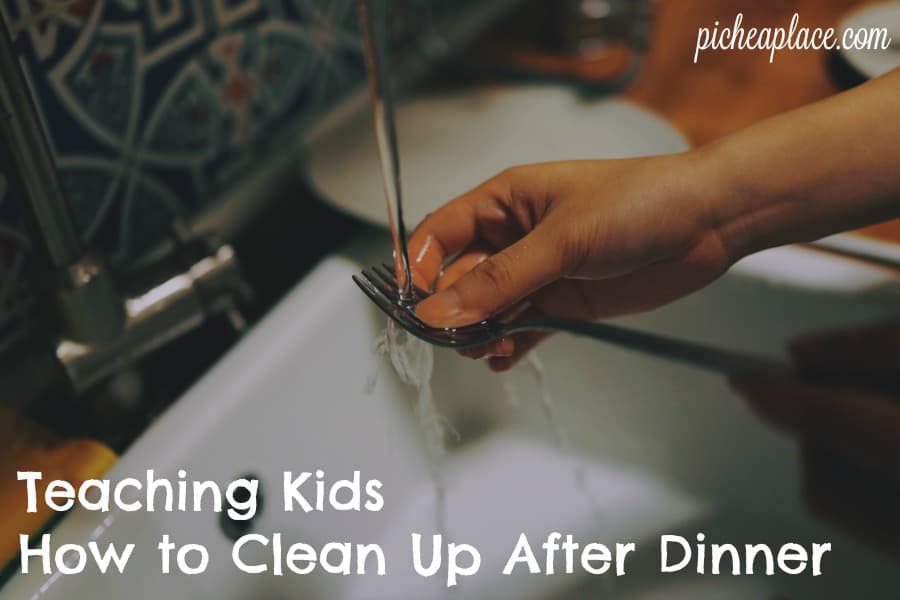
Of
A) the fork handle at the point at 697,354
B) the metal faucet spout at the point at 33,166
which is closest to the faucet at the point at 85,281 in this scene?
the metal faucet spout at the point at 33,166

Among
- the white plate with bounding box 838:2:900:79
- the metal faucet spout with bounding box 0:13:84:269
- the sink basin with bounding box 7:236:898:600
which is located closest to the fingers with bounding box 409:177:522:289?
the sink basin with bounding box 7:236:898:600

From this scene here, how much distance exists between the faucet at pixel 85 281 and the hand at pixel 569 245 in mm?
153

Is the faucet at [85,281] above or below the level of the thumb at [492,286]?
above

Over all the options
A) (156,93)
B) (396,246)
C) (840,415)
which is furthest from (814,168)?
Answer: (156,93)

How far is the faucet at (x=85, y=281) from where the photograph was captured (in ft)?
→ 1.35

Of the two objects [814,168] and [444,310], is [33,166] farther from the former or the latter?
[814,168]

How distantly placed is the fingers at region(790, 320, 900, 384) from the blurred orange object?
44cm

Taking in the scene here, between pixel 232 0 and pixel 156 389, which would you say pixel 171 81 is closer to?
pixel 232 0

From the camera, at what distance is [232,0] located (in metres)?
0.65

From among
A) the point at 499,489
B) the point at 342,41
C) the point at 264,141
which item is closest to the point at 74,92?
the point at 264,141

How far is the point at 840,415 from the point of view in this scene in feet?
1.34

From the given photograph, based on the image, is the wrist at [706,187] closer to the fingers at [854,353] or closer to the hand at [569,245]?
the hand at [569,245]

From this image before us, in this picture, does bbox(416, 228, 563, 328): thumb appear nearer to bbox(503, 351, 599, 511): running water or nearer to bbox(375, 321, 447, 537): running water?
bbox(375, 321, 447, 537): running water

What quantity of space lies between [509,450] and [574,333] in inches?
12.3
